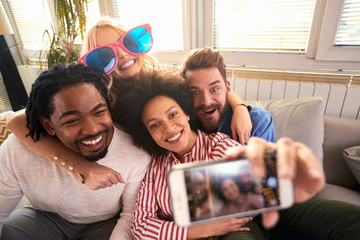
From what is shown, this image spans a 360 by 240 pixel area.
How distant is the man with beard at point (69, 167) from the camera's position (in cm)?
77

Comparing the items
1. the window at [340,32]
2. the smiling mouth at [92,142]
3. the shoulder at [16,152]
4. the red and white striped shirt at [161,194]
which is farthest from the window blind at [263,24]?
the shoulder at [16,152]

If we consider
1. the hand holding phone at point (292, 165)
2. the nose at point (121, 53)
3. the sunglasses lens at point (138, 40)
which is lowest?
the hand holding phone at point (292, 165)

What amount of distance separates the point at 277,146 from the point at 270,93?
1.39 meters

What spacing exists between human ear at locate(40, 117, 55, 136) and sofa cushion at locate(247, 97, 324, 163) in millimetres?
1270

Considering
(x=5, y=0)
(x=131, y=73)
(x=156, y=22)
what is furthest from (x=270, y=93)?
(x=5, y=0)

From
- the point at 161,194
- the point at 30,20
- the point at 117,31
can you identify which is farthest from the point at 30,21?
the point at 161,194

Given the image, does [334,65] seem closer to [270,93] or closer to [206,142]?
[270,93]

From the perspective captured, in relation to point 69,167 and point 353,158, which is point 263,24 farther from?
point 69,167

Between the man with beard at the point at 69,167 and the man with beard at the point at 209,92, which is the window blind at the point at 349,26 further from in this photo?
→ the man with beard at the point at 69,167

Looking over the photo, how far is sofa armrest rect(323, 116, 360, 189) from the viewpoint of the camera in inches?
50.9

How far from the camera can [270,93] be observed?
5.53 ft

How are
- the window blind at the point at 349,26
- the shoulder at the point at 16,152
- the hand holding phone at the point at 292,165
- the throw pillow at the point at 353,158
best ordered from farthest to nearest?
the window blind at the point at 349,26 < the throw pillow at the point at 353,158 < the shoulder at the point at 16,152 < the hand holding phone at the point at 292,165

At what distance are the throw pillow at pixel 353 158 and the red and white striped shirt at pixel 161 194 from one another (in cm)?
80

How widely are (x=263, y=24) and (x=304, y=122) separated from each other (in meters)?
0.93
